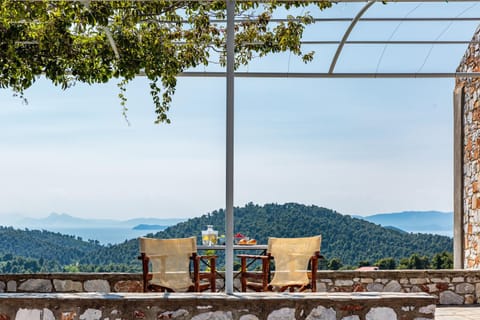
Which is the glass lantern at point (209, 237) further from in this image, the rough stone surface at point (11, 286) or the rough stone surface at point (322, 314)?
the rough stone surface at point (322, 314)

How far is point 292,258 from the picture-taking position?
Result: 22.6 feet

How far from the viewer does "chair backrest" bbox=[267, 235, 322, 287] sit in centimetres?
683

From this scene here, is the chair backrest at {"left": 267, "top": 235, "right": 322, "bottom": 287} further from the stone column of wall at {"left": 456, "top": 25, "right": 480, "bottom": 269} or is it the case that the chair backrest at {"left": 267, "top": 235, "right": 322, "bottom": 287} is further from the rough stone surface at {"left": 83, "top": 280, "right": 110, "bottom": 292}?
the stone column of wall at {"left": 456, "top": 25, "right": 480, "bottom": 269}

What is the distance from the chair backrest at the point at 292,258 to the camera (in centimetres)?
683

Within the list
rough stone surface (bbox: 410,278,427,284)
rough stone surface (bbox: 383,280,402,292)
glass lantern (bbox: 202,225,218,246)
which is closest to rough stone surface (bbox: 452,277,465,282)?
rough stone surface (bbox: 410,278,427,284)

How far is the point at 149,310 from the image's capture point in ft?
15.9

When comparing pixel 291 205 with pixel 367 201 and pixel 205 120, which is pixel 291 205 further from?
pixel 367 201

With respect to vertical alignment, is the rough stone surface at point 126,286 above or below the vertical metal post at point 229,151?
below

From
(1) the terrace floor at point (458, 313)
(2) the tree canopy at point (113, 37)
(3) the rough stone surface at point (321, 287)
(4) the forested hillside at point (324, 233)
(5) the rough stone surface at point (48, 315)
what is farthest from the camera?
(4) the forested hillside at point (324, 233)

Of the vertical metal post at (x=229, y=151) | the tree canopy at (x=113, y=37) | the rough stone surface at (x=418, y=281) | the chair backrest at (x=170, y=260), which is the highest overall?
the tree canopy at (x=113, y=37)

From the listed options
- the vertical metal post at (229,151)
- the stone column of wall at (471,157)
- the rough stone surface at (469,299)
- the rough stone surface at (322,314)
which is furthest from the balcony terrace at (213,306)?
the stone column of wall at (471,157)

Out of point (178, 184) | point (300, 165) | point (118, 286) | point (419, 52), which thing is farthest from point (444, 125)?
point (118, 286)

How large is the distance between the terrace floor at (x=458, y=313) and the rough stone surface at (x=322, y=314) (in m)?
2.53

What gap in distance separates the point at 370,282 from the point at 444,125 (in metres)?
17.0
